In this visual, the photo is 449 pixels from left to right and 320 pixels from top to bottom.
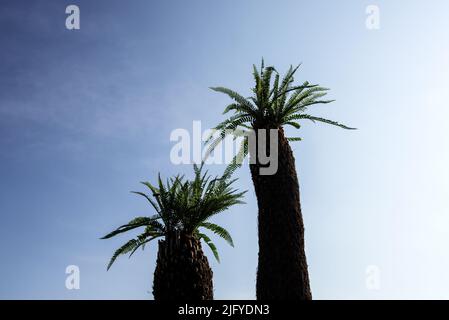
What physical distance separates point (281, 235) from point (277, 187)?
172 cm

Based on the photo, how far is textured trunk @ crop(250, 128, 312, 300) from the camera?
58.7 feet

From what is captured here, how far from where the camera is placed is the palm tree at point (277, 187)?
18000mm

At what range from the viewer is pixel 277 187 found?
62.8 ft

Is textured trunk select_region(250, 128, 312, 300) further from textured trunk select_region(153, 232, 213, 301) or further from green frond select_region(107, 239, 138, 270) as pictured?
green frond select_region(107, 239, 138, 270)

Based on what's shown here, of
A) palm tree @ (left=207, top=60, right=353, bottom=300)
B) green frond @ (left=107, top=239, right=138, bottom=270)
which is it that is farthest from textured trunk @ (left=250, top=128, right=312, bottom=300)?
green frond @ (left=107, top=239, right=138, bottom=270)

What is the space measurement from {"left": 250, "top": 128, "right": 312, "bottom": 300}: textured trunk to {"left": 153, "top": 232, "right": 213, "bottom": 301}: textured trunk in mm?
1998

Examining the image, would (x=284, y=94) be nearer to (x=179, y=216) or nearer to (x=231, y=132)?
(x=231, y=132)

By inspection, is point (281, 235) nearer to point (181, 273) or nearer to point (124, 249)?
point (181, 273)
